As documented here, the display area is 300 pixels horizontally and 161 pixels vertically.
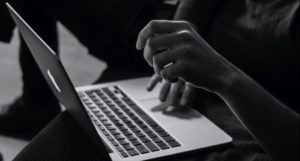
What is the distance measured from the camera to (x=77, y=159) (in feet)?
2.63

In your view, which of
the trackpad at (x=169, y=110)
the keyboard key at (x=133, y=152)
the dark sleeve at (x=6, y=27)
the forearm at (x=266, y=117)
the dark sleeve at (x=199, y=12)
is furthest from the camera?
the dark sleeve at (x=6, y=27)

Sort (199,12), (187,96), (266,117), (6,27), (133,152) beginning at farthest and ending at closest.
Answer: (6,27)
(199,12)
(187,96)
(133,152)
(266,117)

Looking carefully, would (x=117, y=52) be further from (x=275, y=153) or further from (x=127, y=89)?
(x=275, y=153)

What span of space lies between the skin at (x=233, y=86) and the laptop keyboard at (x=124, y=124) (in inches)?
6.5

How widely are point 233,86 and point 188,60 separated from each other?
0.08 metres

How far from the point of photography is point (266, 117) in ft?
2.33

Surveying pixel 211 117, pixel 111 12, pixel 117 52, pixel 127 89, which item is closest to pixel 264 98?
pixel 211 117

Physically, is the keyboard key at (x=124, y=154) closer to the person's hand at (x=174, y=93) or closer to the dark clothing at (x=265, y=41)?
the person's hand at (x=174, y=93)

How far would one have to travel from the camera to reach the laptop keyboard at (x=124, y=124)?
836 mm

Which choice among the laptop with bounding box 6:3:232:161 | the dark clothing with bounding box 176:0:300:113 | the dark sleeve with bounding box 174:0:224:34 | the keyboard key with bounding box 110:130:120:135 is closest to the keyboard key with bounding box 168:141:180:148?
the laptop with bounding box 6:3:232:161

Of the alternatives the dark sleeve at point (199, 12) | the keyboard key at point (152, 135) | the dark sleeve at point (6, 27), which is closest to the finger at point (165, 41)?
the keyboard key at point (152, 135)

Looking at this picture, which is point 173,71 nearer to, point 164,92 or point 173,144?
point 173,144

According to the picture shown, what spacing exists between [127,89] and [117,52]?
262mm

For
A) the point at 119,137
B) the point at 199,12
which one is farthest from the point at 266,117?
the point at 199,12
